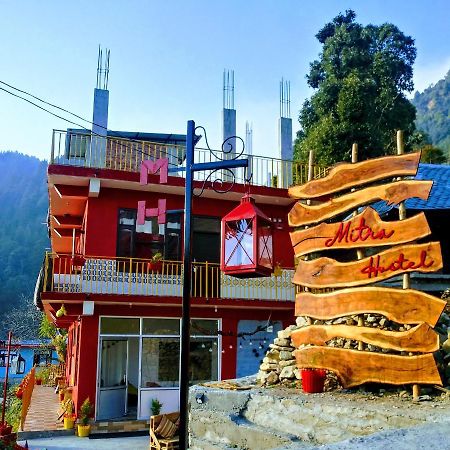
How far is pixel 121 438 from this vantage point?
44.3 feet

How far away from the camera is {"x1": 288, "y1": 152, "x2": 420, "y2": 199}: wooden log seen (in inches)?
283

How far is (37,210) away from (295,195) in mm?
89082

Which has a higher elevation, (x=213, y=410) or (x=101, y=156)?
(x=101, y=156)

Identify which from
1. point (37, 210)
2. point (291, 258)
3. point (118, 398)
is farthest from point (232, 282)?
point (37, 210)

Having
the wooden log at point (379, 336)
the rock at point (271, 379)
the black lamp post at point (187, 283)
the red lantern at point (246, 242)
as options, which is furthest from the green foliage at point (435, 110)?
the black lamp post at point (187, 283)

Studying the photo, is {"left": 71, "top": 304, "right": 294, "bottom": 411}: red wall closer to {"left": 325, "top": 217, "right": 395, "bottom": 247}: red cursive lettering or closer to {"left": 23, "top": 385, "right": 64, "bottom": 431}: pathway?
{"left": 23, "top": 385, "right": 64, "bottom": 431}: pathway

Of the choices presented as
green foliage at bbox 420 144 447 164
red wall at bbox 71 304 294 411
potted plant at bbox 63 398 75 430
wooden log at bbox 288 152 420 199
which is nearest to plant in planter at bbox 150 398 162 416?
red wall at bbox 71 304 294 411

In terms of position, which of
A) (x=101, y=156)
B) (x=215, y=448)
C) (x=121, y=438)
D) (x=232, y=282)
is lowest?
(x=121, y=438)

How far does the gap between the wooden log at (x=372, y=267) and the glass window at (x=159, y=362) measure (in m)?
8.20

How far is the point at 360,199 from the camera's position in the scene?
7.70 meters

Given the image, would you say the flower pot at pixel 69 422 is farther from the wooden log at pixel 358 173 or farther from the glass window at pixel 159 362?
the wooden log at pixel 358 173

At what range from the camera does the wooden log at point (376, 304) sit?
6.58m

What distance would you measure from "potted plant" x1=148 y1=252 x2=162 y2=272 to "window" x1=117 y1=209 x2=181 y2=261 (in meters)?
0.52

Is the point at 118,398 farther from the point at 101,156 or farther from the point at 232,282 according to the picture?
the point at 101,156
